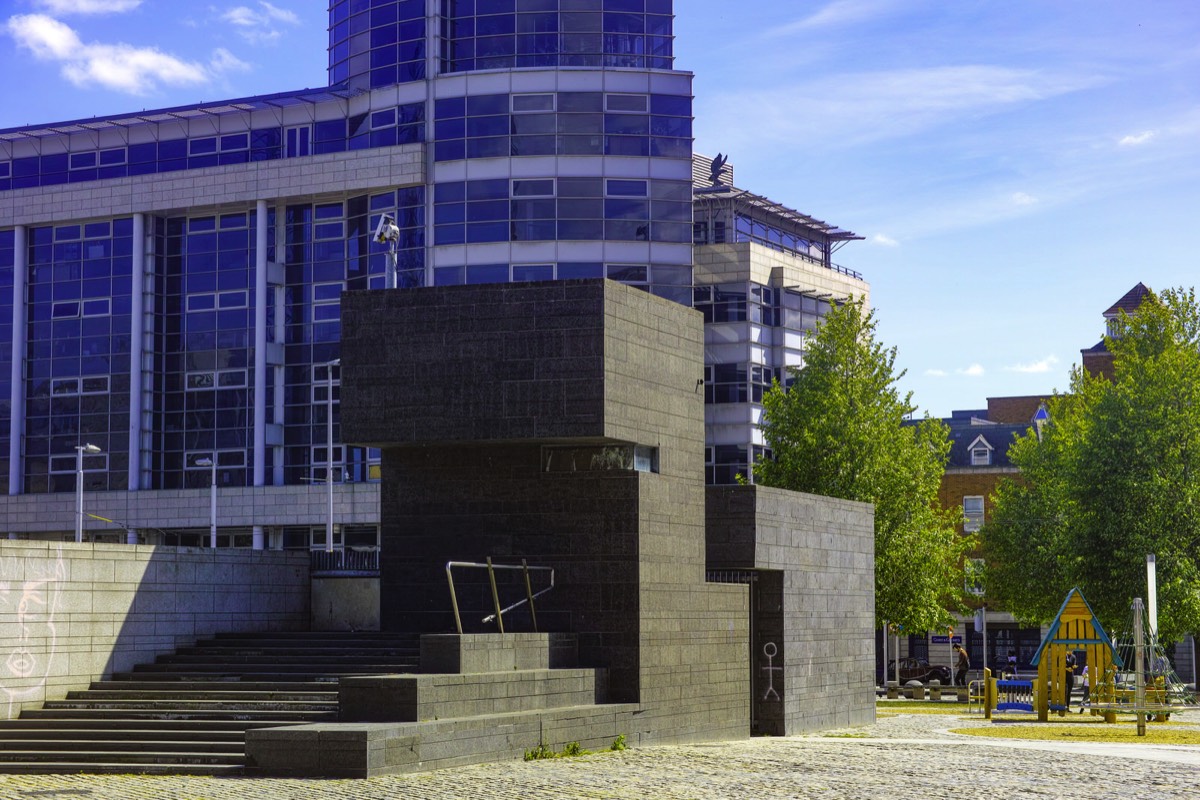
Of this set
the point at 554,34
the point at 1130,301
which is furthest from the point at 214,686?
the point at 1130,301

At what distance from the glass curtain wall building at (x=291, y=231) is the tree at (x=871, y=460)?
10763 millimetres

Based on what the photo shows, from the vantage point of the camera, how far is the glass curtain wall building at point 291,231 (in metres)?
57.5

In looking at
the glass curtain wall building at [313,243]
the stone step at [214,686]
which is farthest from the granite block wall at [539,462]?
the glass curtain wall building at [313,243]

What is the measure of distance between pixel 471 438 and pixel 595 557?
8.54 feet

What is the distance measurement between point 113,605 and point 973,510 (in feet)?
203

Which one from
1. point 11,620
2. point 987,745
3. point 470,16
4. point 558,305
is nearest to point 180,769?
point 11,620

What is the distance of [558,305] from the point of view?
2417 cm

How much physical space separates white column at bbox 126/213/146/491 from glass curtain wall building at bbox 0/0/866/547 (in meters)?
0.10

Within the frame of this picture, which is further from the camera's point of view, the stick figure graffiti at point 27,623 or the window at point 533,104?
the window at point 533,104

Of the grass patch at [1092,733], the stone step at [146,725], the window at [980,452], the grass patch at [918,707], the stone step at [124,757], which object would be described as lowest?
the grass patch at [918,707]

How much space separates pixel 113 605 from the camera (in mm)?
23266

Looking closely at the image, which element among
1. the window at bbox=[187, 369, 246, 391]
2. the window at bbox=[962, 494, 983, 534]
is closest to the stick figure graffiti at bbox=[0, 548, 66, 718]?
the window at bbox=[187, 369, 246, 391]

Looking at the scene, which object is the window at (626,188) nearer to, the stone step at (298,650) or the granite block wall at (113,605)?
the granite block wall at (113,605)

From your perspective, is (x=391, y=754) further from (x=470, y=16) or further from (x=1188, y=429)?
(x=470, y=16)
